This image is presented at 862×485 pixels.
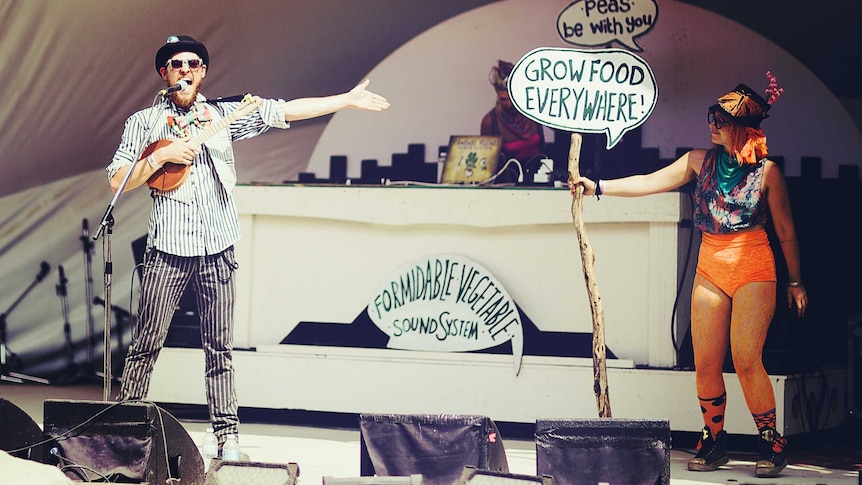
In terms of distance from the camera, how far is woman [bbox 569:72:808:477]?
19.4ft

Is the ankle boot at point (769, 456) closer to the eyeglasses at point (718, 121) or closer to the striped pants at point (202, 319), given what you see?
the eyeglasses at point (718, 121)

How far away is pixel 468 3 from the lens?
7.94 m

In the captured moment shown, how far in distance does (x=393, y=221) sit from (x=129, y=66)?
8.52 ft

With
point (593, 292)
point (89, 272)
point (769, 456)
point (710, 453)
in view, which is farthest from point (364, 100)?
point (89, 272)

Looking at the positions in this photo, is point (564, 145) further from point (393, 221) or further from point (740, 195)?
point (740, 195)

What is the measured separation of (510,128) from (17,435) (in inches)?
150

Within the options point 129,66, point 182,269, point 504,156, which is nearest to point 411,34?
point 504,156

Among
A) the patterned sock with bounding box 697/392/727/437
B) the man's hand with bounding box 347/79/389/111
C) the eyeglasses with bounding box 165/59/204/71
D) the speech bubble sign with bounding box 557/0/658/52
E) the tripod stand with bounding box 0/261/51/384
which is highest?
the speech bubble sign with bounding box 557/0/658/52

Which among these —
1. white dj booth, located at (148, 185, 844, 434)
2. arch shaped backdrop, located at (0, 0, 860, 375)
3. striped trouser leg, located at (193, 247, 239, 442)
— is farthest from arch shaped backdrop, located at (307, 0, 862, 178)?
striped trouser leg, located at (193, 247, 239, 442)

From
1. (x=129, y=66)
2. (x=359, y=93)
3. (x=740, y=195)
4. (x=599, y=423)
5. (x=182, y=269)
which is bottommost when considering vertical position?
(x=599, y=423)

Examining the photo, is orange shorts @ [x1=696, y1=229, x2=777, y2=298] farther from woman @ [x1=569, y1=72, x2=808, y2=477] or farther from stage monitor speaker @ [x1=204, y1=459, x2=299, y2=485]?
stage monitor speaker @ [x1=204, y1=459, x2=299, y2=485]

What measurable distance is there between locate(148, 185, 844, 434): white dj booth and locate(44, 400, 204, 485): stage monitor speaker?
7.77 feet

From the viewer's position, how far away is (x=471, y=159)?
24.5 ft

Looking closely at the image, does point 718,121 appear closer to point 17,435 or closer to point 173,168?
point 173,168
